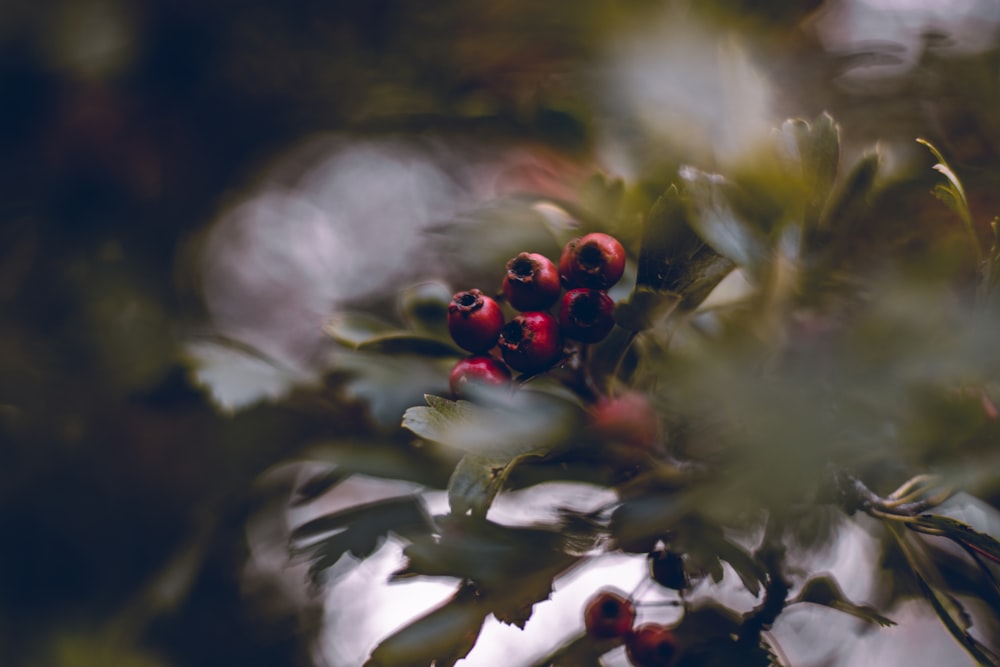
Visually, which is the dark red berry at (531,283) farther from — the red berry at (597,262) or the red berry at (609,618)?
the red berry at (609,618)

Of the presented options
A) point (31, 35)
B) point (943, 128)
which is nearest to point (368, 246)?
point (31, 35)

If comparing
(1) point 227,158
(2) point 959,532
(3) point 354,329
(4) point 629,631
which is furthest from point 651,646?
(1) point 227,158

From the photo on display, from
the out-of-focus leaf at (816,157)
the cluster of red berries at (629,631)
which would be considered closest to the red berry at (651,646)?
the cluster of red berries at (629,631)

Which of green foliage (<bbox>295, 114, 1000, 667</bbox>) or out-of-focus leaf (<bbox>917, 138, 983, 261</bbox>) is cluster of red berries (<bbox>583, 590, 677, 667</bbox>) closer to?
green foliage (<bbox>295, 114, 1000, 667</bbox>)

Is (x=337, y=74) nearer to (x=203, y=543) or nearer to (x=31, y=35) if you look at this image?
(x=31, y=35)

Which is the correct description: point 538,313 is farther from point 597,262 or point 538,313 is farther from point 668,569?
point 668,569

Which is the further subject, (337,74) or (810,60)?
(337,74)
